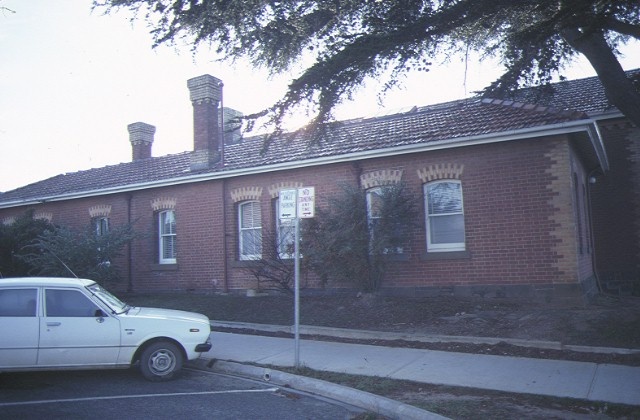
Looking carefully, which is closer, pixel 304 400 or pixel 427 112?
pixel 304 400

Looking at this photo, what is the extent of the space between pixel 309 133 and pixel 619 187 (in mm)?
11112

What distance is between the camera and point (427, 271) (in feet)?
43.3

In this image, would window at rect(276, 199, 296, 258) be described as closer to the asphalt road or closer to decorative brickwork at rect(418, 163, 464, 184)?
decorative brickwork at rect(418, 163, 464, 184)

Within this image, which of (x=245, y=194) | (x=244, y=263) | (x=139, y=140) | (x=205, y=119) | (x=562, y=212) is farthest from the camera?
(x=139, y=140)

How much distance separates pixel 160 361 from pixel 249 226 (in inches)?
338

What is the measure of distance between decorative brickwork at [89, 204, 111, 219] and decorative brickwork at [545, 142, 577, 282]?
14337 mm

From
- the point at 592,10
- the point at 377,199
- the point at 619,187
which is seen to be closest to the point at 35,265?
the point at 377,199

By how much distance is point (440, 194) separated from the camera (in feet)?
44.0

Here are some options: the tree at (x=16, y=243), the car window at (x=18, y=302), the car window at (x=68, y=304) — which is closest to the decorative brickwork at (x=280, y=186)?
the tree at (x=16, y=243)

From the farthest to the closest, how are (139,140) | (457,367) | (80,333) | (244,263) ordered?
(139,140) < (244,263) < (457,367) < (80,333)

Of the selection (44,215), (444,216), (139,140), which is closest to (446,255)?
(444,216)

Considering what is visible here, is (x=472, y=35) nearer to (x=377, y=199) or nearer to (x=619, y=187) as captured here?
(x=377, y=199)

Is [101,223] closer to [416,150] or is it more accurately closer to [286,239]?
[286,239]

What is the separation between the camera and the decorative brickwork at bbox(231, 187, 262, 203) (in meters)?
16.0
